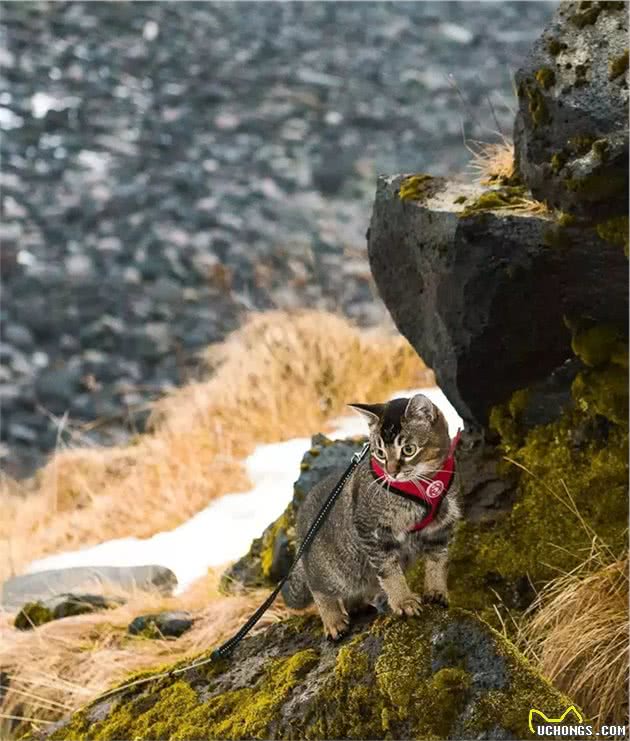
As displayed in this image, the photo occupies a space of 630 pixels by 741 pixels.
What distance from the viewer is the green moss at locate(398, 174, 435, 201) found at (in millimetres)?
4375

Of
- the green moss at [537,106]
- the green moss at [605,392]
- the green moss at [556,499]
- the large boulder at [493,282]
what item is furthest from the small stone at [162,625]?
the green moss at [537,106]

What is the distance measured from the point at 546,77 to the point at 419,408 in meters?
1.58

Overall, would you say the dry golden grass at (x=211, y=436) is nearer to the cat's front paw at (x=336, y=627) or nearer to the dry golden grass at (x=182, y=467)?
the dry golden grass at (x=182, y=467)

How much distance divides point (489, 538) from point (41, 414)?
9.26m

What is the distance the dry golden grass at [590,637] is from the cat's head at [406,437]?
4.02 feet

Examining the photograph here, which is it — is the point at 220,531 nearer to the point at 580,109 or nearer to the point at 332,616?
the point at 332,616

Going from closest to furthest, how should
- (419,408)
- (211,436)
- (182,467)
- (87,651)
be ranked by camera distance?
(419,408)
(87,651)
(182,467)
(211,436)

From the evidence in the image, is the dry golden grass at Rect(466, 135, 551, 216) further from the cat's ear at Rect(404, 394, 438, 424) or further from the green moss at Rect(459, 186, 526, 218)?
the cat's ear at Rect(404, 394, 438, 424)

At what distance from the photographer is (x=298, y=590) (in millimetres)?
3807

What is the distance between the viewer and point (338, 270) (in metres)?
13.7

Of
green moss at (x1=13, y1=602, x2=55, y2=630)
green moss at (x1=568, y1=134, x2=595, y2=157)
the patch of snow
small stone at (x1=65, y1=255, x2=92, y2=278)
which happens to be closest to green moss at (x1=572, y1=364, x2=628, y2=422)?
green moss at (x1=568, y1=134, x2=595, y2=157)

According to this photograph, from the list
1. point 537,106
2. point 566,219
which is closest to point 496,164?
point 537,106

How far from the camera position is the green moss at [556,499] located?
411cm

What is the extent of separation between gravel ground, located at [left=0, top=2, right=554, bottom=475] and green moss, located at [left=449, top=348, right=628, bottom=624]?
6729 mm
